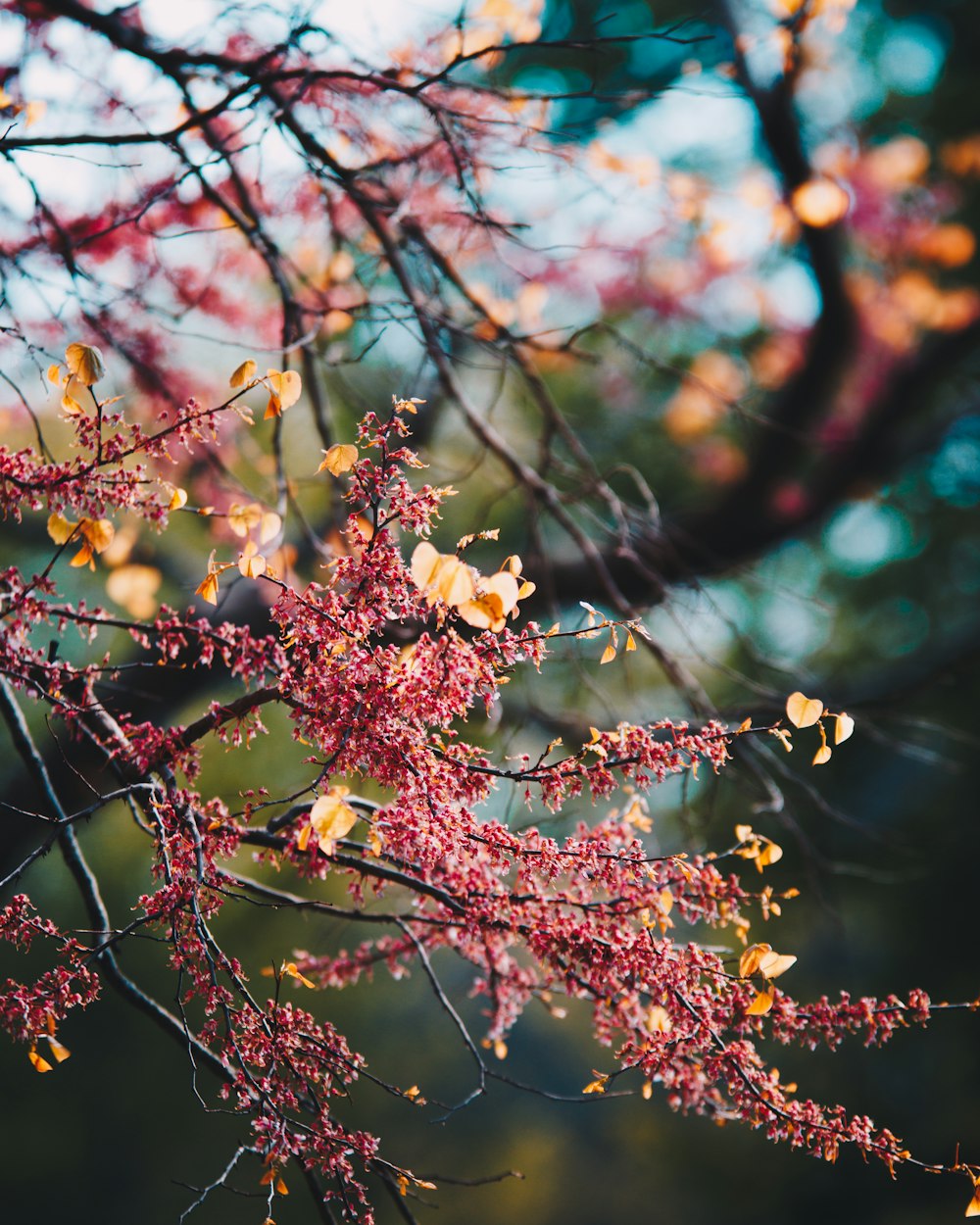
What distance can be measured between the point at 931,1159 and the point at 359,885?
18.4 ft

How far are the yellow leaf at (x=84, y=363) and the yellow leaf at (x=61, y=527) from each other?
0.50ft

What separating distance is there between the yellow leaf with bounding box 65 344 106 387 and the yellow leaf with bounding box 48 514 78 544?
15cm

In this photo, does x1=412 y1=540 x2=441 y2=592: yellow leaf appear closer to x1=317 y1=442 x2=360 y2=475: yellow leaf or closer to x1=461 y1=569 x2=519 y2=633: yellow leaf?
x1=461 y1=569 x2=519 y2=633: yellow leaf

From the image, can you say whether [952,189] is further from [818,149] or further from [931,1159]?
[931,1159]

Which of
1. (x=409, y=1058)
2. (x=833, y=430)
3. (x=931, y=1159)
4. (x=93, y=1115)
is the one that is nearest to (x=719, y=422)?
(x=833, y=430)

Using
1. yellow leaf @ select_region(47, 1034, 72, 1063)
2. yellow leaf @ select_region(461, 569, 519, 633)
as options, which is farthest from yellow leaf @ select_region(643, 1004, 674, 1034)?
yellow leaf @ select_region(47, 1034, 72, 1063)

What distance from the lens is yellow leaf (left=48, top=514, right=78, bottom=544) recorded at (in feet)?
3.13

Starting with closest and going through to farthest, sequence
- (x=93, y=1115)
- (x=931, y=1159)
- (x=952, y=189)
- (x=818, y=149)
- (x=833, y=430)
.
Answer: (x=833, y=430) → (x=818, y=149) → (x=952, y=189) → (x=931, y=1159) → (x=93, y=1115)

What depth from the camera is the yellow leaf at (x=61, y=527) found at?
0.95 meters

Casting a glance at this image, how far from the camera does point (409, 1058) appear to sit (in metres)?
7.50

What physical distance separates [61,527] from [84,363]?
184mm

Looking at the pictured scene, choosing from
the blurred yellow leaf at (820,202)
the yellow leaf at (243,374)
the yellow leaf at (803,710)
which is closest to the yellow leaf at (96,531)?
the yellow leaf at (243,374)

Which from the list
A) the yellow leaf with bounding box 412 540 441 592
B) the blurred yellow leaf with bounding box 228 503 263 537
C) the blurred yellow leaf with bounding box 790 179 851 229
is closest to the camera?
the yellow leaf with bounding box 412 540 441 592

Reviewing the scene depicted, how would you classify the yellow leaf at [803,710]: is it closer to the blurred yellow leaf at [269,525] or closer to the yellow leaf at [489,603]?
the yellow leaf at [489,603]
